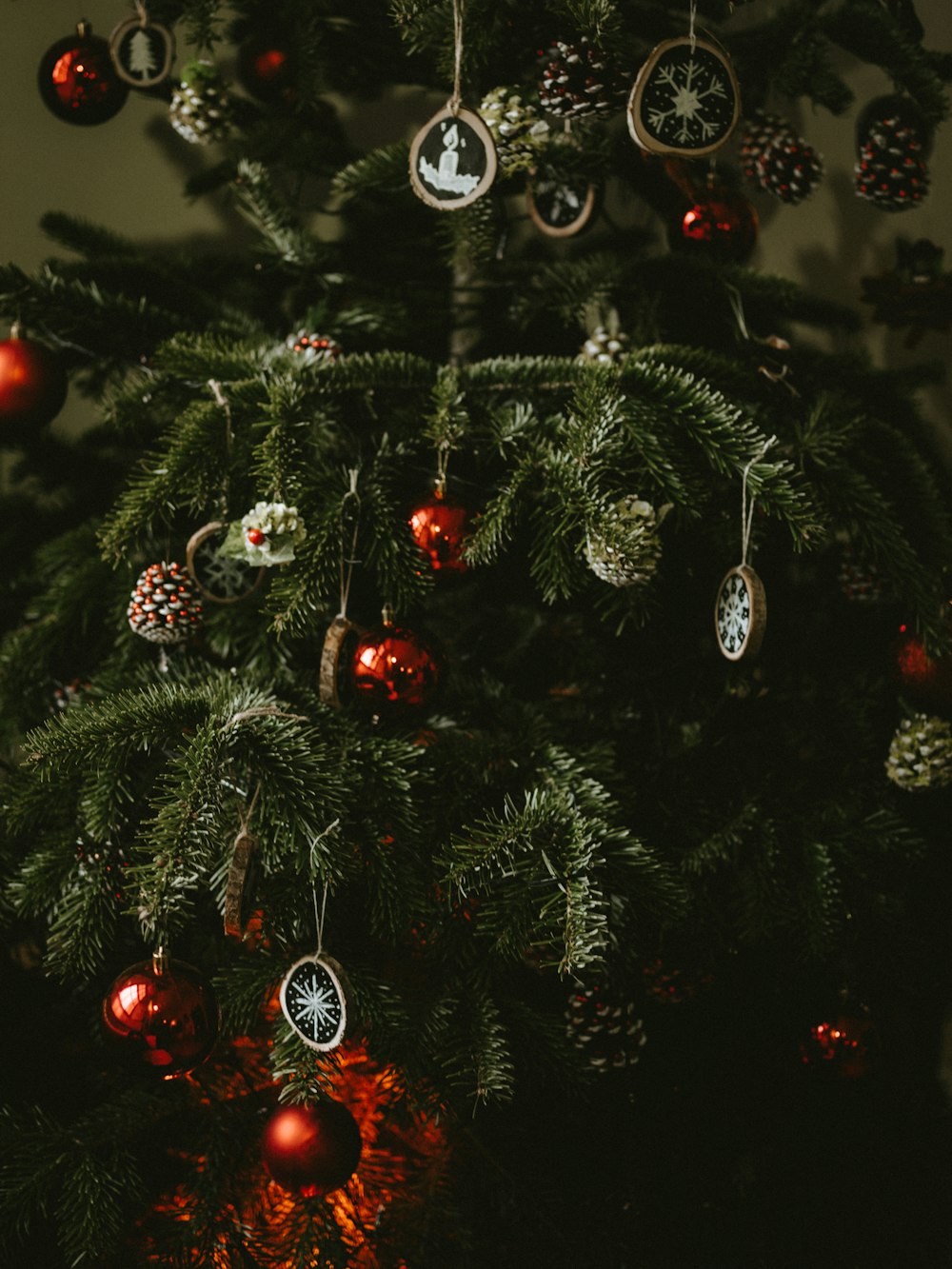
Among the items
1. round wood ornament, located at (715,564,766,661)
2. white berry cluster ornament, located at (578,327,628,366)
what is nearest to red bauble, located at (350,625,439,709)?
round wood ornament, located at (715,564,766,661)

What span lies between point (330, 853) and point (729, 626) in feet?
1.10

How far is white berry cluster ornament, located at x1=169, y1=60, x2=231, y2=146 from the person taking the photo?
0.97m

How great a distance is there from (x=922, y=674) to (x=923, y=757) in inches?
2.7

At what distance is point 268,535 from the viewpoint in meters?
0.69

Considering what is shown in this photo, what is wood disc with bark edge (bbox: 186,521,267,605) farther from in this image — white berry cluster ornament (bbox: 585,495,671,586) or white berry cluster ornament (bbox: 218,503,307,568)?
white berry cluster ornament (bbox: 585,495,671,586)

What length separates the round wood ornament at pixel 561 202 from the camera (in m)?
0.97

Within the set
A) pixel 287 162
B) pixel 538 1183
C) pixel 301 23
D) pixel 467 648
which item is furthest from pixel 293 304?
pixel 538 1183

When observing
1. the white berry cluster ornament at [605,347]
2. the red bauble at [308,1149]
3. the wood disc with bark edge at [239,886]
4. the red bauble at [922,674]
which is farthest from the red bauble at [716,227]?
the red bauble at [308,1149]

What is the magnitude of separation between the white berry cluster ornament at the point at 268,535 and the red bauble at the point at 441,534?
0.32ft

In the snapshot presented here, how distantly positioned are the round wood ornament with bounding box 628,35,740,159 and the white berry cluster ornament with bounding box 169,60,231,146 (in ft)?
1.58

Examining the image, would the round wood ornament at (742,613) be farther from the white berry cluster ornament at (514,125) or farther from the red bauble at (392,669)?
the white berry cluster ornament at (514,125)

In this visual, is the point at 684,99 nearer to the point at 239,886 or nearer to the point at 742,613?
the point at 742,613

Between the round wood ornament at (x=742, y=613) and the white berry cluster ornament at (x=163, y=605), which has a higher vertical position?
the white berry cluster ornament at (x=163, y=605)

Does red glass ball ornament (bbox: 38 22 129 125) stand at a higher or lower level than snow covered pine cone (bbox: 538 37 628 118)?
higher
